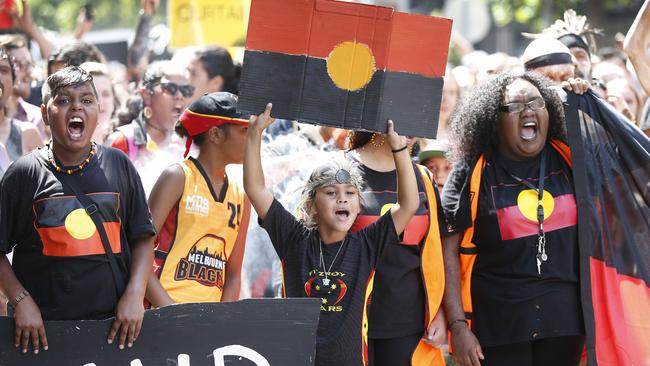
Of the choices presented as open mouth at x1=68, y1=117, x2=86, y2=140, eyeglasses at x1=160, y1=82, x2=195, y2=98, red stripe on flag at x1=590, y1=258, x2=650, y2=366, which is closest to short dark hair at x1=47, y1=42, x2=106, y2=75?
eyeglasses at x1=160, y1=82, x2=195, y2=98

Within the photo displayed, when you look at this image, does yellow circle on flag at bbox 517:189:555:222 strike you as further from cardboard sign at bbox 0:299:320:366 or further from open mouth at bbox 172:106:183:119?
open mouth at bbox 172:106:183:119

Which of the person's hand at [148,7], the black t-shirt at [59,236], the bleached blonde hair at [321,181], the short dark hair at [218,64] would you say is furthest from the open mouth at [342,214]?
the person's hand at [148,7]

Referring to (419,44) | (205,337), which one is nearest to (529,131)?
(419,44)

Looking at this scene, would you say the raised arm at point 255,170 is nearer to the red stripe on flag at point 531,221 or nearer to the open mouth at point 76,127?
the open mouth at point 76,127

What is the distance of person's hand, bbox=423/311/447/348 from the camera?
5307mm

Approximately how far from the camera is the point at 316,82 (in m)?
4.75

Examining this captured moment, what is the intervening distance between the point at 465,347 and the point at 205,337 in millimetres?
1357

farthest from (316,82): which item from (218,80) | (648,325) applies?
(218,80)

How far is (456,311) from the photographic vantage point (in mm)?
5379

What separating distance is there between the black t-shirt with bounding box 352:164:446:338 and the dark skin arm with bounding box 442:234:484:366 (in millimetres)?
159

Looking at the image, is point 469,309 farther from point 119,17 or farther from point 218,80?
point 119,17

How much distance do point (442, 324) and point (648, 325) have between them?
3.26 feet

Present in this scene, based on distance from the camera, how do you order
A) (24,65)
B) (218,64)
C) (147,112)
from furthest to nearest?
(218,64) → (24,65) → (147,112)

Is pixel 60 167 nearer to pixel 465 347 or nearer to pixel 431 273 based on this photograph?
pixel 431 273
